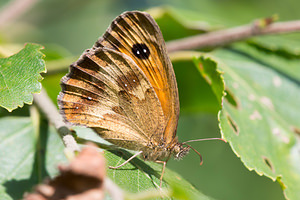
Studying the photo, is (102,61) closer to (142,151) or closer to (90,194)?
(142,151)

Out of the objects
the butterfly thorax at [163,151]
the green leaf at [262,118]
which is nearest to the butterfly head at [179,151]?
the butterfly thorax at [163,151]

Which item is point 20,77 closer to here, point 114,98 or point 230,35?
point 114,98

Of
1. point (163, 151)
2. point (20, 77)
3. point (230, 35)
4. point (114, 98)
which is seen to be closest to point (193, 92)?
point (230, 35)

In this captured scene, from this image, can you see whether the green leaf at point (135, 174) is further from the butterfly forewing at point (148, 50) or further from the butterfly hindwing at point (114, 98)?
the butterfly forewing at point (148, 50)

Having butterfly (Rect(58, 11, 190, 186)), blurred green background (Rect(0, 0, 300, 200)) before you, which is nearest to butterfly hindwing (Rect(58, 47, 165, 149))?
butterfly (Rect(58, 11, 190, 186))

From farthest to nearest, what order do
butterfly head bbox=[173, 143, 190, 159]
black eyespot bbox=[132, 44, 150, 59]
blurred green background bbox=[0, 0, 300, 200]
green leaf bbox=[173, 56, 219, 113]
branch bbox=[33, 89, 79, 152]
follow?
blurred green background bbox=[0, 0, 300, 200] < green leaf bbox=[173, 56, 219, 113] < butterfly head bbox=[173, 143, 190, 159] < black eyespot bbox=[132, 44, 150, 59] < branch bbox=[33, 89, 79, 152]

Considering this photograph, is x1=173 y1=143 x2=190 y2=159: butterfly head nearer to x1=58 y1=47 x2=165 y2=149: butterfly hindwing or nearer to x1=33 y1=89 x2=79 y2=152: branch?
x1=58 y1=47 x2=165 y2=149: butterfly hindwing
